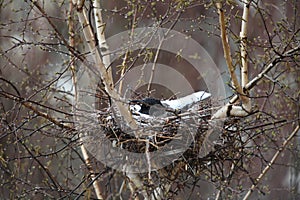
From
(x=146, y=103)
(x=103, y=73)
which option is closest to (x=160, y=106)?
(x=146, y=103)

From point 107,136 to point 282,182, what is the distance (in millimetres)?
2778

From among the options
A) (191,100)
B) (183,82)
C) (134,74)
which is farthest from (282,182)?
(191,100)

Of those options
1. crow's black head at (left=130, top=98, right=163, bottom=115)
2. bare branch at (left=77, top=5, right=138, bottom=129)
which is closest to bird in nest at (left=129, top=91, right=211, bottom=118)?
crow's black head at (left=130, top=98, right=163, bottom=115)

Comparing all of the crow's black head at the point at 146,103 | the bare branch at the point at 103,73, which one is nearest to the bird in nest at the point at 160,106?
the crow's black head at the point at 146,103

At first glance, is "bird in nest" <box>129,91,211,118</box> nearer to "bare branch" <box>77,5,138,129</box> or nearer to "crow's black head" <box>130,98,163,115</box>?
"crow's black head" <box>130,98,163,115</box>

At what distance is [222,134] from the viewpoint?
83.6 inches

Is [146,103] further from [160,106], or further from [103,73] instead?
[103,73]

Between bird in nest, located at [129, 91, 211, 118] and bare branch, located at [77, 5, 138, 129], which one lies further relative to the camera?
bird in nest, located at [129, 91, 211, 118]

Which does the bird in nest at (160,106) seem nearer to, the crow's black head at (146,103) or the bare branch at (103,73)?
the crow's black head at (146,103)

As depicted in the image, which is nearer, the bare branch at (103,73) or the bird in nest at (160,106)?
the bare branch at (103,73)

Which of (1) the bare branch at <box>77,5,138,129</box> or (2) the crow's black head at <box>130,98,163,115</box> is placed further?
(2) the crow's black head at <box>130,98,163,115</box>

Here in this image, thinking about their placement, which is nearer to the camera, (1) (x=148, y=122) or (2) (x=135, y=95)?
(1) (x=148, y=122)

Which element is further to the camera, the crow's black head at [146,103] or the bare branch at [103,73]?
the crow's black head at [146,103]

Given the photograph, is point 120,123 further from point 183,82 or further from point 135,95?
point 183,82
